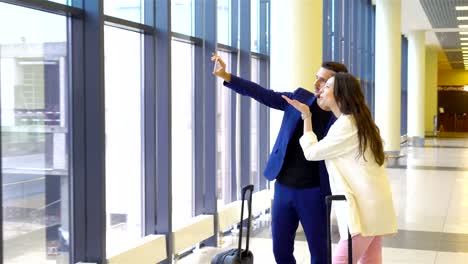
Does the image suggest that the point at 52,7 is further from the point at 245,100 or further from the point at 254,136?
the point at 254,136

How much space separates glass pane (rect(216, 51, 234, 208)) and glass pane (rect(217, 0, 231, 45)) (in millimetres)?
157

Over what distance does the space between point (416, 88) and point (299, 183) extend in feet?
69.8

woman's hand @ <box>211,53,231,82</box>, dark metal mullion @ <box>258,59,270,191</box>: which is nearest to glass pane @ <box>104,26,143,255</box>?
woman's hand @ <box>211,53,231,82</box>

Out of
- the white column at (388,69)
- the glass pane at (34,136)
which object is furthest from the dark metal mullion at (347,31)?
the glass pane at (34,136)

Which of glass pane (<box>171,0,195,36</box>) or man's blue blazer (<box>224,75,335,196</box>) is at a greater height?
glass pane (<box>171,0,195,36</box>)

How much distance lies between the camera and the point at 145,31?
5371 mm

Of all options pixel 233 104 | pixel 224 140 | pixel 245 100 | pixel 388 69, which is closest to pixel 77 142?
pixel 224 140

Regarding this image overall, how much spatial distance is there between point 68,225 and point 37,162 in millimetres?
541

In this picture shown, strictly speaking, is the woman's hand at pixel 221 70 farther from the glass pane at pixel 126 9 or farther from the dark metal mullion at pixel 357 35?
the dark metal mullion at pixel 357 35

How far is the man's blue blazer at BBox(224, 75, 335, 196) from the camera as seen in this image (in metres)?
3.52

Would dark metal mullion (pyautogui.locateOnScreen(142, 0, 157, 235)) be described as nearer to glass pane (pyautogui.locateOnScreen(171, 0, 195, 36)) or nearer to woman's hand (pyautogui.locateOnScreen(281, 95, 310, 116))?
glass pane (pyautogui.locateOnScreen(171, 0, 195, 36))

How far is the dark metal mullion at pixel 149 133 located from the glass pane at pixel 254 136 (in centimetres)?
279

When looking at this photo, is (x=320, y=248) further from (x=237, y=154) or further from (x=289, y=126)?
(x=237, y=154)

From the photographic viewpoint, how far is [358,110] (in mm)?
3010
